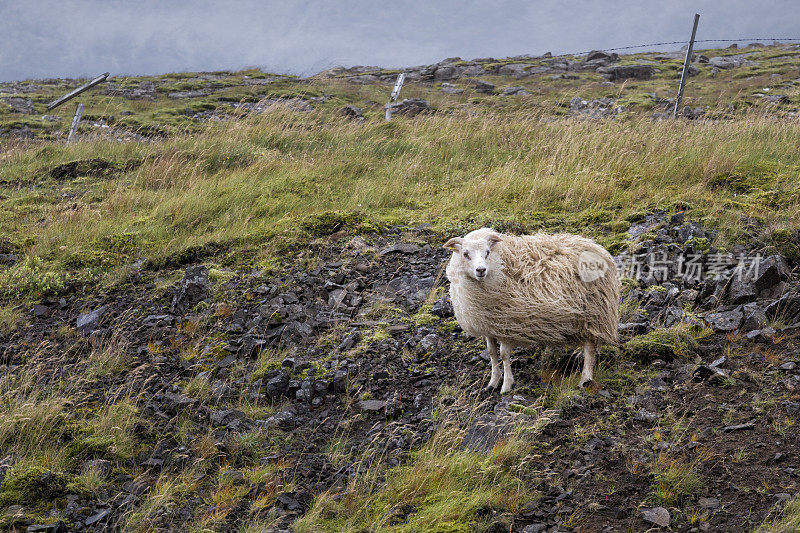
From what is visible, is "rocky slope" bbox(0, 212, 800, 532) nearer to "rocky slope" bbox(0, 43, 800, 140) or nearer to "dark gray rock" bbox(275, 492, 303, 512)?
"dark gray rock" bbox(275, 492, 303, 512)

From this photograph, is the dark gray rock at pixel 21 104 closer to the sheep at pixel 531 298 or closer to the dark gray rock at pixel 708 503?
the sheep at pixel 531 298

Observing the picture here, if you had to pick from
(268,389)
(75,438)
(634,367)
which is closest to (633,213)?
(634,367)

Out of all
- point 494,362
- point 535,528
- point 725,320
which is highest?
point 725,320

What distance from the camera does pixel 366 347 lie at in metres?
6.43

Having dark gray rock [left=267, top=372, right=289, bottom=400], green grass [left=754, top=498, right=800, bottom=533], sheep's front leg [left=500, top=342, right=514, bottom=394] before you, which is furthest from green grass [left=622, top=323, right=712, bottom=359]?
dark gray rock [left=267, top=372, right=289, bottom=400]

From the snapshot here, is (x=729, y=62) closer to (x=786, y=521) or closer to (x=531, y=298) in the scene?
(x=531, y=298)

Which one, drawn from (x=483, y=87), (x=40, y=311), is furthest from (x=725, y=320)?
(x=483, y=87)

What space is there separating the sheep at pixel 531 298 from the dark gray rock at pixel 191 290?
148 inches

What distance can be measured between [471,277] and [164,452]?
10.8ft

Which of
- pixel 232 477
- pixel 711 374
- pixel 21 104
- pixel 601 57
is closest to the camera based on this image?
pixel 232 477

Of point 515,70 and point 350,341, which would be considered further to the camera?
point 515,70

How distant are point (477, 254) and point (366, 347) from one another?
1850 mm

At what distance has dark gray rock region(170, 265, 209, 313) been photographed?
24.8ft

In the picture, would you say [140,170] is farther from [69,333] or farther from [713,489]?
[713,489]
